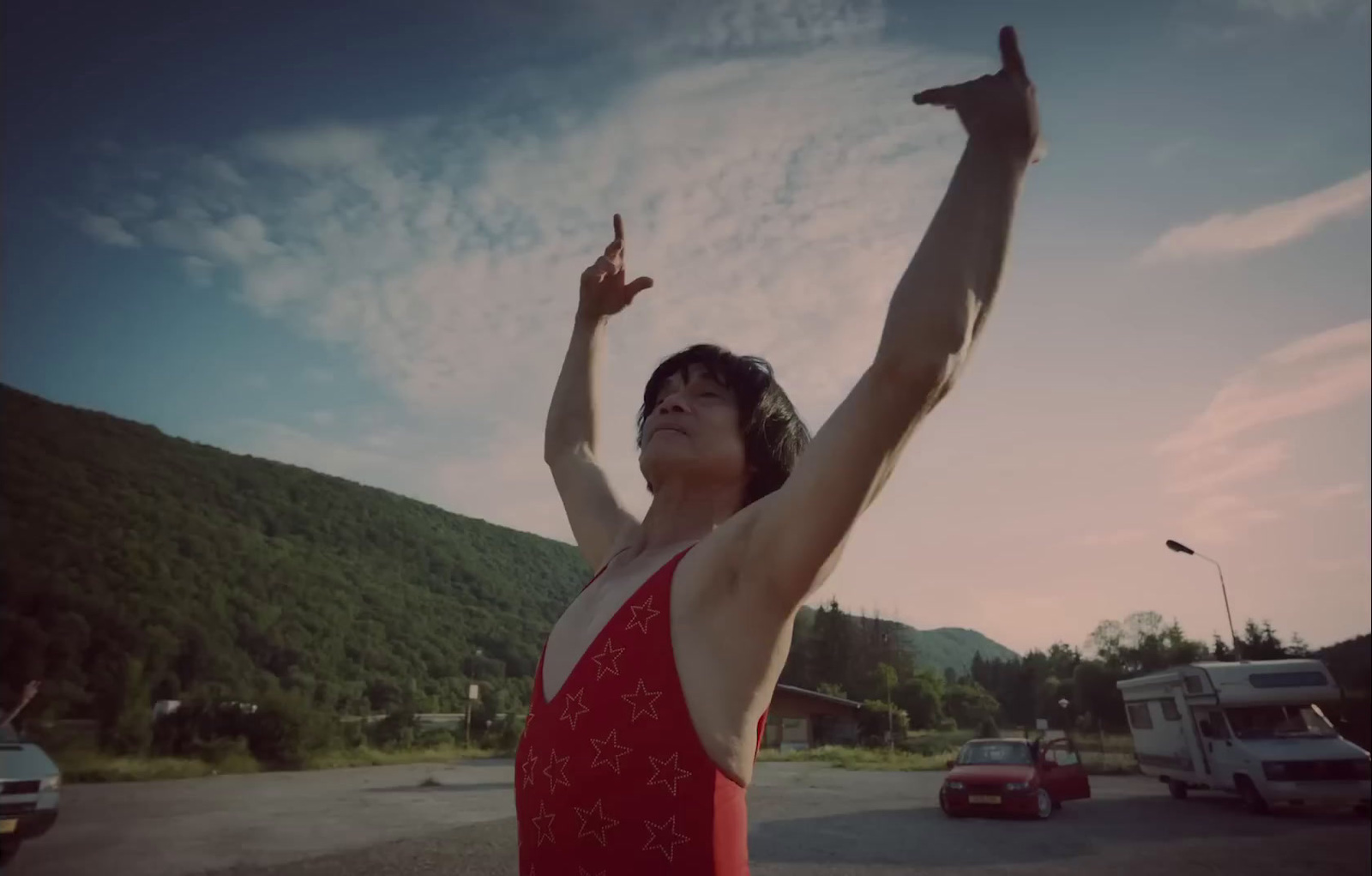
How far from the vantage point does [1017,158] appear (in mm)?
777

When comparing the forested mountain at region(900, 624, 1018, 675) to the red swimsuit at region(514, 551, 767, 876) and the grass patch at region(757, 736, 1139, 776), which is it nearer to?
the grass patch at region(757, 736, 1139, 776)

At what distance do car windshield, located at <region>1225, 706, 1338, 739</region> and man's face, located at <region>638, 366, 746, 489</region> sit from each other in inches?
473

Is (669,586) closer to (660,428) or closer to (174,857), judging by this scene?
(660,428)

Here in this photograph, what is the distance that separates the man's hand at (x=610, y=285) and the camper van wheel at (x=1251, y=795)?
11.7m

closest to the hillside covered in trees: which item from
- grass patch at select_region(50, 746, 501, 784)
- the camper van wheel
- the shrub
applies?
the shrub

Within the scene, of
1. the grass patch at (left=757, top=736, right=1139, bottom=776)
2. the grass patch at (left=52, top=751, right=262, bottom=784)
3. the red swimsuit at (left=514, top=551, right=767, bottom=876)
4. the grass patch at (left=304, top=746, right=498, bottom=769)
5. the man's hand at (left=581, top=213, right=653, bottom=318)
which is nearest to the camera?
the red swimsuit at (left=514, top=551, right=767, bottom=876)

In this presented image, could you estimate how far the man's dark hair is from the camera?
133 cm

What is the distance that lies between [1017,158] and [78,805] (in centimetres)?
1413

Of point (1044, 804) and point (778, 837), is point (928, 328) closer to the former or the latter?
point (778, 837)

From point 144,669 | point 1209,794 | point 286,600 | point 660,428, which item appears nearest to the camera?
point 660,428

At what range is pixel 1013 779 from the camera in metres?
9.33

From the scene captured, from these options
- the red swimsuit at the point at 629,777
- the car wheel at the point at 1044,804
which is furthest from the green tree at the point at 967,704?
the red swimsuit at the point at 629,777

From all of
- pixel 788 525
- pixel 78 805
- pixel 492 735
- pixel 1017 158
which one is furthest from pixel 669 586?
pixel 492 735

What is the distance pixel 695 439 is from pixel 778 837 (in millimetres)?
7914
